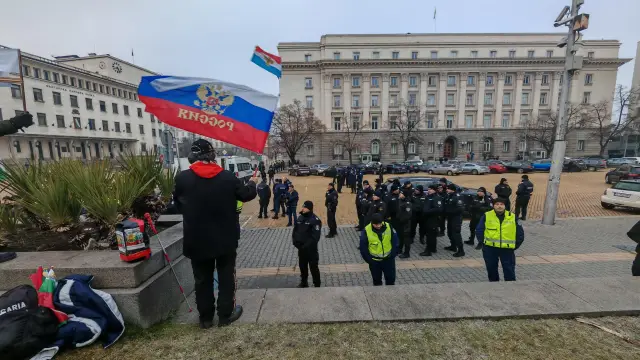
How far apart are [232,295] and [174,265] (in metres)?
1.09

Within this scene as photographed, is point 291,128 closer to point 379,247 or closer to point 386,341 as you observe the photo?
point 379,247

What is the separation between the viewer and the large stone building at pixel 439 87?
51.1 metres

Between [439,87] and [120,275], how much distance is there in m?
58.1

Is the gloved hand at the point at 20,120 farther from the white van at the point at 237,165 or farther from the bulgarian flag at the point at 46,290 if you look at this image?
the white van at the point at 237,165

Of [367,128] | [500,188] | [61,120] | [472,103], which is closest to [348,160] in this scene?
[367,128]

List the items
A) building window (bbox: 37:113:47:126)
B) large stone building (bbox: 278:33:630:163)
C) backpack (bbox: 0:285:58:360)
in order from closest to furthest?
backpack (bbox: 0:285:58:360)
building window (bbox: 37:113:47:126)
large stone building (bbox: 278:33:630:163)

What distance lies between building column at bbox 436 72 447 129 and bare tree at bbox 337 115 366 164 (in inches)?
593

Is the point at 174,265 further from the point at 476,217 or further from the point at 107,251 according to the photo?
the point at 476,217

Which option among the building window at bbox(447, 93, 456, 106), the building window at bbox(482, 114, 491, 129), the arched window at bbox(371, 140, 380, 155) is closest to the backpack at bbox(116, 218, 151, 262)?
the arched window at bbox(371, 140, 380, 155)

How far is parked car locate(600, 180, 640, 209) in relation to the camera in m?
11.0

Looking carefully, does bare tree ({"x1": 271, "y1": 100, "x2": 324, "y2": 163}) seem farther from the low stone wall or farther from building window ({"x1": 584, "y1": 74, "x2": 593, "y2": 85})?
building window ({"x1": 584, "y1": 74, "x2": 593, "y2": 85})

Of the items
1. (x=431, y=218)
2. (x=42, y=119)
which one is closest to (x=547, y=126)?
(x=431, y=218)

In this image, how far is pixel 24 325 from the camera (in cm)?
221

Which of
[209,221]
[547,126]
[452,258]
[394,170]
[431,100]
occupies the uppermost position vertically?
[431,100]
